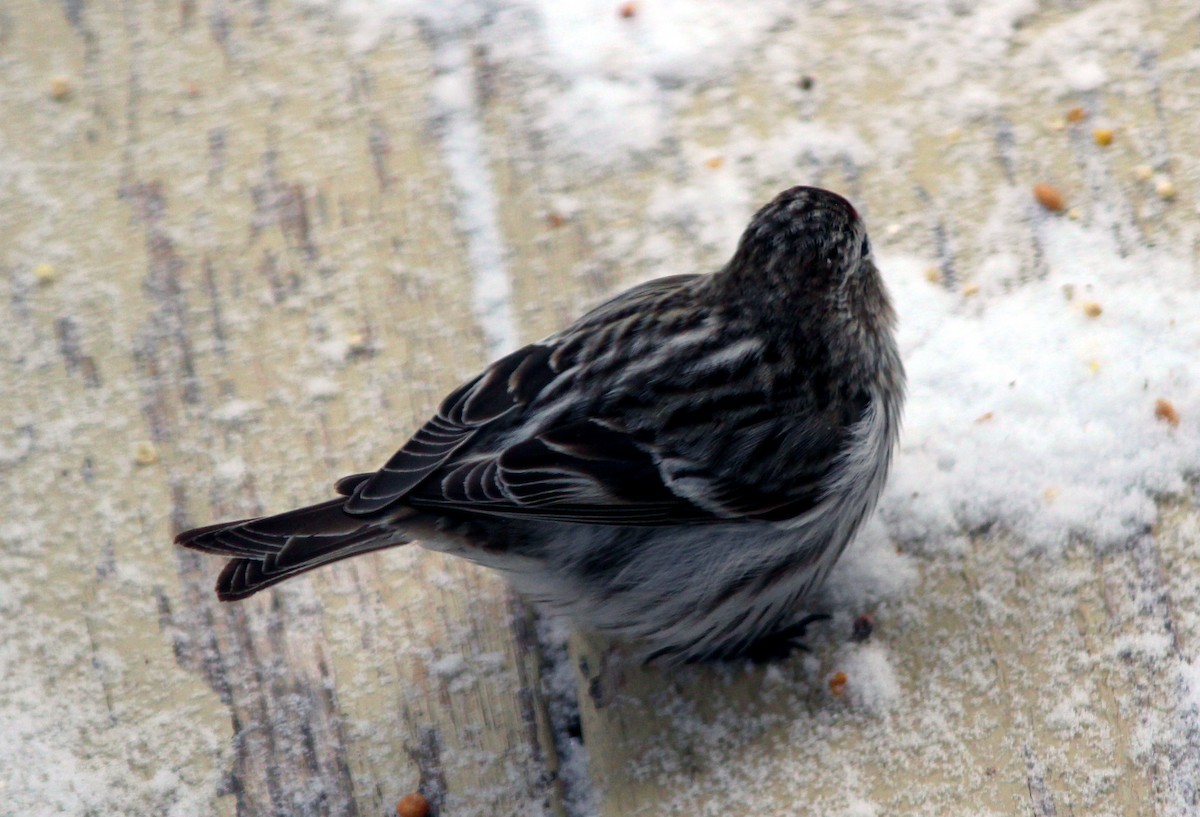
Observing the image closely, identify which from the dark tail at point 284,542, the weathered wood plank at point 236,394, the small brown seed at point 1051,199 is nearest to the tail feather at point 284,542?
the dark tail at point 284,542

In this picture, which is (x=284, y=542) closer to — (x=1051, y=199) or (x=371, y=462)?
(x=371, y=462)

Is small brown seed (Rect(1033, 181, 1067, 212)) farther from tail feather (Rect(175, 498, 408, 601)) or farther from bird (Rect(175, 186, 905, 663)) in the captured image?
tail feather (Rect(175, 498, 408, 601))

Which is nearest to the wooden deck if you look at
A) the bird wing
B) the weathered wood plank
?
the weathered wood plank

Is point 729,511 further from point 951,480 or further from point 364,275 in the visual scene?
point 364,275

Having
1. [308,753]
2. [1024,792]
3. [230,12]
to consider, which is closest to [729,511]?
[1024,792]

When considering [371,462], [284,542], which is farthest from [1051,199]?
[284,542]

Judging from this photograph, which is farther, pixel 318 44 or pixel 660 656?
pixel 318 44

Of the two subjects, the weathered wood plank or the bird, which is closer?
the bird
